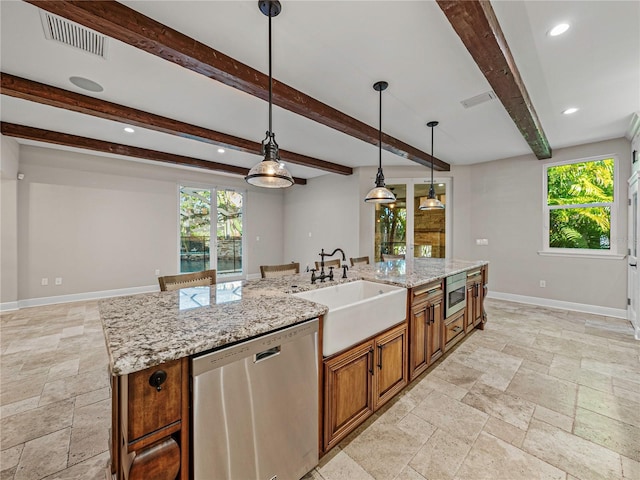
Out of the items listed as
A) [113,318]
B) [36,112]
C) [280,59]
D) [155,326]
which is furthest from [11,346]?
[280,59]

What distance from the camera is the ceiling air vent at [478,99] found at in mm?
2801

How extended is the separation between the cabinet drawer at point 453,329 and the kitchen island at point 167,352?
4.44ft

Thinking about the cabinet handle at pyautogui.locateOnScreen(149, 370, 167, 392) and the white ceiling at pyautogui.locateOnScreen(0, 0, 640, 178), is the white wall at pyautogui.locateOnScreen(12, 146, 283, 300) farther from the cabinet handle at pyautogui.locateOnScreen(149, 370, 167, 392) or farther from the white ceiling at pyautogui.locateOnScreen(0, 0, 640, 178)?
the cabinet handle at pyautogui.locateOnScreen(149, 370, 167, 392)

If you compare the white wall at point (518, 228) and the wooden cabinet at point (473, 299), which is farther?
the white wall at point (518, 228)

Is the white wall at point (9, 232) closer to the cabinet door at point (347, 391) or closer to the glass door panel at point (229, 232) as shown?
the glass door panel at point (229, 232)

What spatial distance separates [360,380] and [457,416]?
2.78 ft

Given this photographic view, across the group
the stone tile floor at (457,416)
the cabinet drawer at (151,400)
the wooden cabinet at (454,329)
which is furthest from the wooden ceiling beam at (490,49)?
the stone tile floor at (457,416)

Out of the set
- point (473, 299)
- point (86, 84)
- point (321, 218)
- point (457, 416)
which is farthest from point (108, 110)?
point (473, 299)

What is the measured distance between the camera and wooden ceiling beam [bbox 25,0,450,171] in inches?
65.9

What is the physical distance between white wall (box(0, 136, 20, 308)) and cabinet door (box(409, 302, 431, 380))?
19.3ft

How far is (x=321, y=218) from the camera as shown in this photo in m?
6.81

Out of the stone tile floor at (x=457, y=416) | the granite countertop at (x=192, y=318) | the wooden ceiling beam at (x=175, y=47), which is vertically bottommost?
the stone tile floor at (x=457, y=416)

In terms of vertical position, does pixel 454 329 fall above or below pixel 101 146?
below

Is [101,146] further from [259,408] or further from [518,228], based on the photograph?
[518,228]
